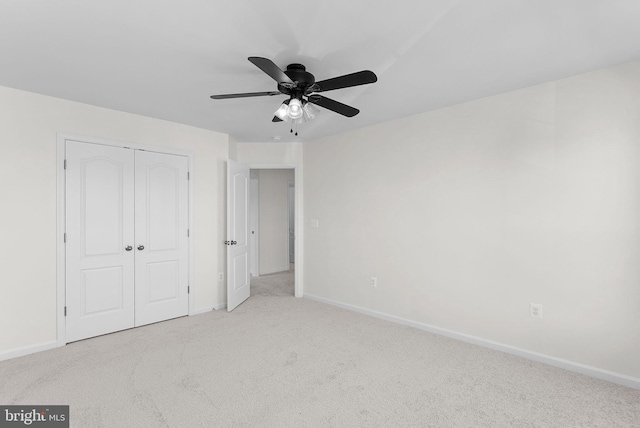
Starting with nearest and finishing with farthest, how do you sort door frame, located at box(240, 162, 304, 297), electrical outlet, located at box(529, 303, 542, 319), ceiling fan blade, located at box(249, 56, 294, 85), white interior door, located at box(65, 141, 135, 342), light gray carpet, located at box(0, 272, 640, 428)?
ceiling fan blade, located at box(249, 56, 294, 85) < light gray carpet, located at box(0, 272, 640, 428) < electrical outlet, located at box(529, 303, 542, 319) < white interior door, located at box(65, 141, 135, 342) < door frame, located at box(240, 162, 304, 297)

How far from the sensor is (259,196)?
6.73 metres

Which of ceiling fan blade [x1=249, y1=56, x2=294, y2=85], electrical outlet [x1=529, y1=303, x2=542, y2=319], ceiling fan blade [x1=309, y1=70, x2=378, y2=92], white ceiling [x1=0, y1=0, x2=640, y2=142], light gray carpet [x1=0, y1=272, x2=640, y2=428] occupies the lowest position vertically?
light gray carpet [x1=0, y1=272, x2=640, y2=428]

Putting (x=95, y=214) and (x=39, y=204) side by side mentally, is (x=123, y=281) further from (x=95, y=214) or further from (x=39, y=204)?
(x=39, y=204)

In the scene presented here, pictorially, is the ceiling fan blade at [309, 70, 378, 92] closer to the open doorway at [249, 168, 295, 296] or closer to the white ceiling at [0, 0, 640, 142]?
the white ceiling at [0, 0, 640, 142]

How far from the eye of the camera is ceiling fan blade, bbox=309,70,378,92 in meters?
1.86

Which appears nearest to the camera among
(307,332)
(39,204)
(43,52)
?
(43,52)

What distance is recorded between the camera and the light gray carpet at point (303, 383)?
2.06 m

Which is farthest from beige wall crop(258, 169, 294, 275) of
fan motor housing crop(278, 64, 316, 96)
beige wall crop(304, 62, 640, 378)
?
fan motor housing crop(278, 64, 316, 96)

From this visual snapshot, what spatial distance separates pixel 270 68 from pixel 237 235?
3.05 meters

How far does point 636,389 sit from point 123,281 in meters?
4.87

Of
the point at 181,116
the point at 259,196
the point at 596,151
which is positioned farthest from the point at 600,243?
the point at 259,196

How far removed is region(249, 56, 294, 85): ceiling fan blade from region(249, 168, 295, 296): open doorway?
14.8ft

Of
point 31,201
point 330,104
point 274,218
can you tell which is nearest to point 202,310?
point 31,201

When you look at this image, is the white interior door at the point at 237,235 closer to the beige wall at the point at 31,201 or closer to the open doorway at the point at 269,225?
the beige wall at the point at 31,201
